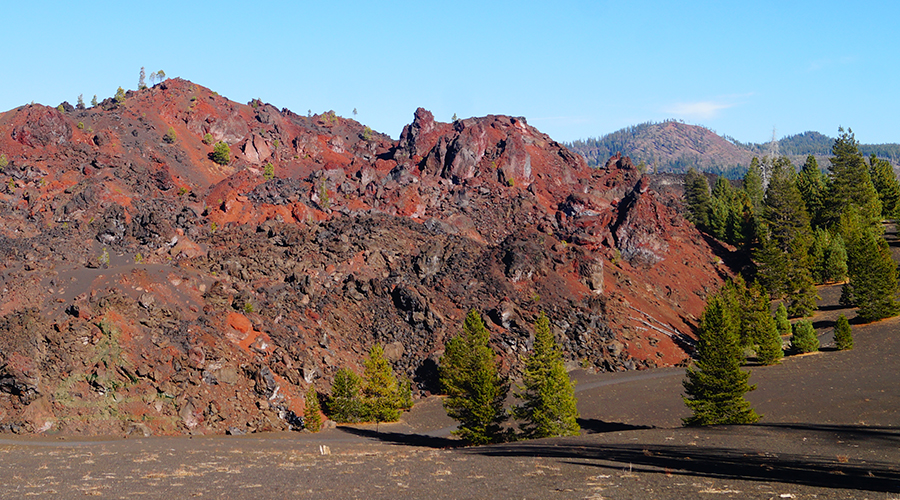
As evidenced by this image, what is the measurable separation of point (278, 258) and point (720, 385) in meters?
51.4

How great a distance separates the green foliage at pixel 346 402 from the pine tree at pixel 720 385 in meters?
26.3

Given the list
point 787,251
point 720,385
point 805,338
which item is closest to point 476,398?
point 720,385

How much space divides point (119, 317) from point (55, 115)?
53.8 meters

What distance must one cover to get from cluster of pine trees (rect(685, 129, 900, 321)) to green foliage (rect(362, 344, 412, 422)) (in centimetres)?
5014

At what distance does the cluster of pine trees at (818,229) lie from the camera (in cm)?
6850

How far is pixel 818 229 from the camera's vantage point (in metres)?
92.8

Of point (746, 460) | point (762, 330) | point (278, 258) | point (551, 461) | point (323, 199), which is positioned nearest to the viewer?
point (746, 460)

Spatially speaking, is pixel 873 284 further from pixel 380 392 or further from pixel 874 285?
pixel 380 392

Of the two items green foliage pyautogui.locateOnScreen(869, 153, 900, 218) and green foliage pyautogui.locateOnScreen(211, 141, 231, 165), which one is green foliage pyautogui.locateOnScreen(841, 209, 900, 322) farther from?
green foliage pyautogui.locateOnScreen(211, 141, 231, 165)

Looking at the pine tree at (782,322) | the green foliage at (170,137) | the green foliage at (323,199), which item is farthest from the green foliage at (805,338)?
the green foliage at (170,137)

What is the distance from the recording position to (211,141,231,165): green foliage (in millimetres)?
103938

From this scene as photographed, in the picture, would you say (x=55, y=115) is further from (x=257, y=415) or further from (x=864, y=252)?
(x=864, y=252)

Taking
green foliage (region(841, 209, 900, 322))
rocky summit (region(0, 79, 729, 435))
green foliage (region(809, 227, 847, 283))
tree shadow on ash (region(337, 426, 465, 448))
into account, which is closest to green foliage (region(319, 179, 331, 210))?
rocky summit (region(0, 79, 729, 435))

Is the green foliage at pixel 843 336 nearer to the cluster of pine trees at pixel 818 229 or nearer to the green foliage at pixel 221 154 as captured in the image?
the cluster of pine trees at pixel 818 229
